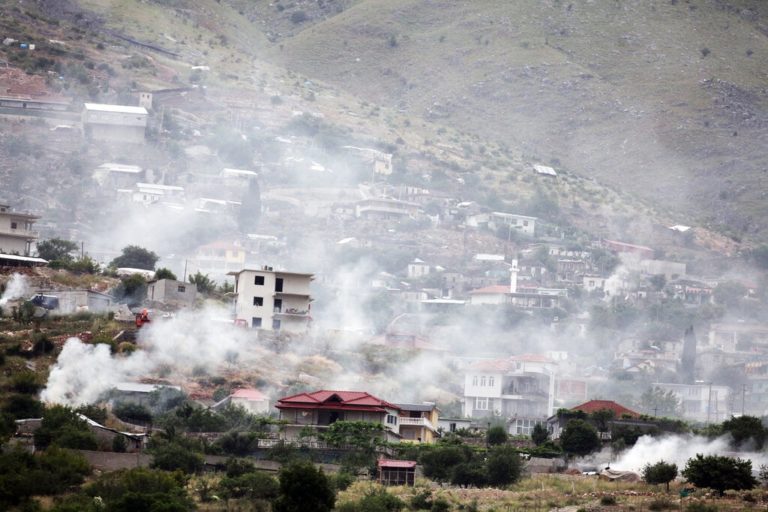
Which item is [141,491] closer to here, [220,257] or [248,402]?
[248,402]

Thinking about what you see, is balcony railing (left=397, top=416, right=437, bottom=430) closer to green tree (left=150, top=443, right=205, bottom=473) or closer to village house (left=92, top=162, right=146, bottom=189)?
green tree (left=150, top=443, right=205, bottom=473)

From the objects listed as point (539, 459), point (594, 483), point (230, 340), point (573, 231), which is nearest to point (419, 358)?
point (230, 340)

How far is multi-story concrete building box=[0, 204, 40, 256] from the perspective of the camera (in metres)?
113

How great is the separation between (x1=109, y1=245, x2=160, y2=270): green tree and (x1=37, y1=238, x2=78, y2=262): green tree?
3.36 meters

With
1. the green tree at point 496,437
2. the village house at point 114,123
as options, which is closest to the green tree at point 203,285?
the green tree at point 496,437

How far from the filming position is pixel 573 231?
192500 mm

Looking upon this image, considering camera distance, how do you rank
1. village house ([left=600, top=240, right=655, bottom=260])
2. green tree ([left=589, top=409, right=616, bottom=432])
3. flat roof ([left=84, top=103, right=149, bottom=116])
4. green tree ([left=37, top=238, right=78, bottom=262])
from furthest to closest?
1. village house ([left=600, top=240, right=655, bottom=260])
2. flat roof ([left=84, top=103, right=149, bottom=116])
3. green tree ([left=37, top=238, right=78, bottom=262])
4. green tree ([left=589, top=409, right=616, bottom=432])

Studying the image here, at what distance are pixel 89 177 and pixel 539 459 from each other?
340ft

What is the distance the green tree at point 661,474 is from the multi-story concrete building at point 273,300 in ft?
133

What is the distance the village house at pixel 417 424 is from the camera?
82.8 meters

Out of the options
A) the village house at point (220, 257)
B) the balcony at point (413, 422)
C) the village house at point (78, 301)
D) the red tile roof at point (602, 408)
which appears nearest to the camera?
the balcony at point (413, 422)

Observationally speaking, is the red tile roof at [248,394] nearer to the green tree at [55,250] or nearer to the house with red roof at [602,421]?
the house with red roof at [602,421]

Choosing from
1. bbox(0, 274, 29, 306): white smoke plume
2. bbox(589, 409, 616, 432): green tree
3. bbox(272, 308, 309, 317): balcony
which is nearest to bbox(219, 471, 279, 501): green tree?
bbox(589, 409, 616, 432): green tree

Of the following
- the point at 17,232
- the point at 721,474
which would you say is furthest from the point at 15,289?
the point at 721,474
